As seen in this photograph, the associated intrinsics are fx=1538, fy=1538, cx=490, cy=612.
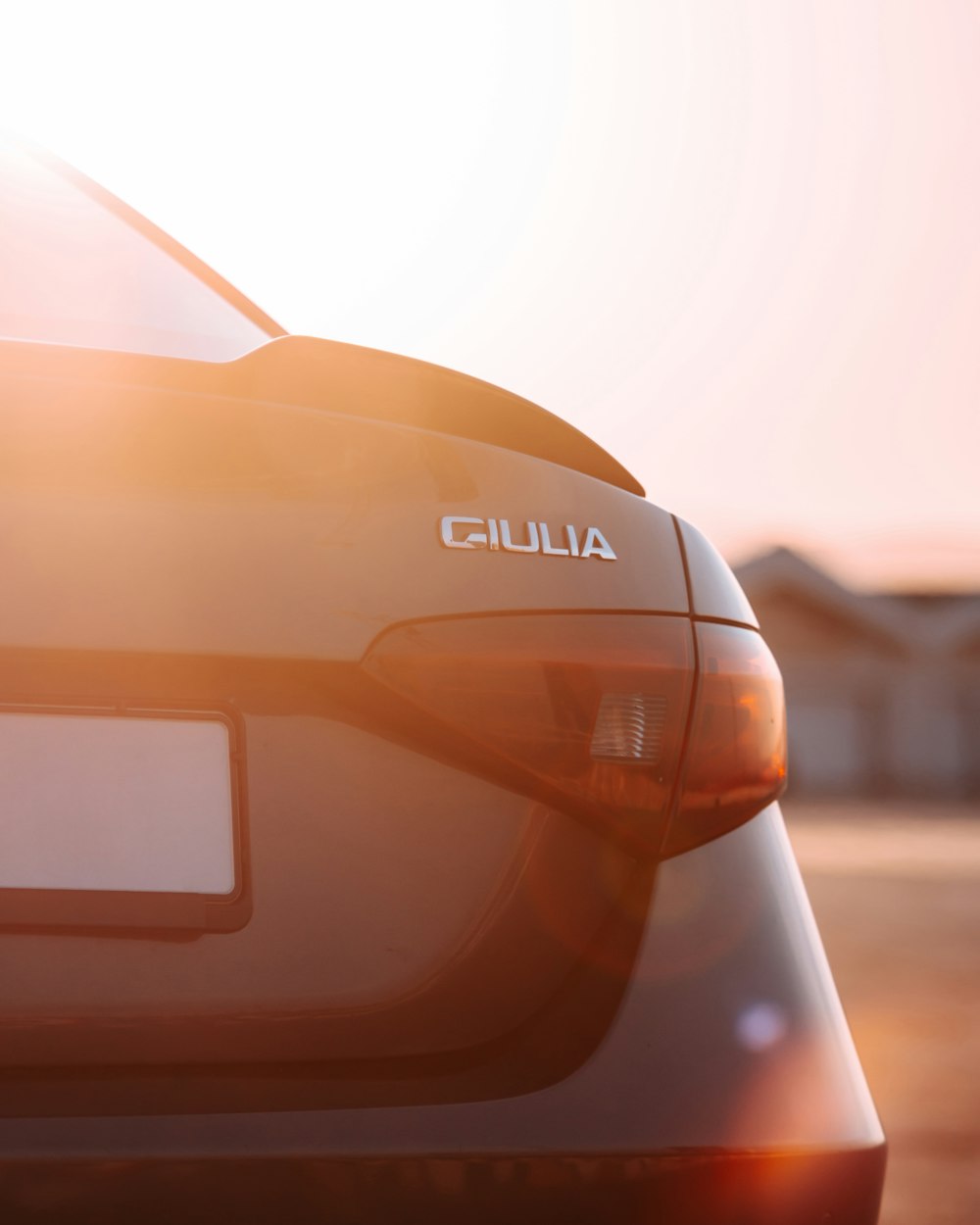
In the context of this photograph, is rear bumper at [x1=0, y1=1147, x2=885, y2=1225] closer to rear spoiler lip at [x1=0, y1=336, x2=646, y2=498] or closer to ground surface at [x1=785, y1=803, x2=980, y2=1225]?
rear spoiler lip at [x1=0, y1=336, x2=646, y2=498]

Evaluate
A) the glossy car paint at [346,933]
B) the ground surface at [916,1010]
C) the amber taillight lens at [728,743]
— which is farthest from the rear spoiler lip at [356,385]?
the ground surface at [916,1010]

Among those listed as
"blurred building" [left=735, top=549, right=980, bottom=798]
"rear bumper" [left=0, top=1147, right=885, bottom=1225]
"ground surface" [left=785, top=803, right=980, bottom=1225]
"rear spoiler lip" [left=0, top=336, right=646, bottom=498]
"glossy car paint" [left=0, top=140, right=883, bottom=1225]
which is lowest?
"blurred building" [left=735, top=549, right=980, bottom=798]

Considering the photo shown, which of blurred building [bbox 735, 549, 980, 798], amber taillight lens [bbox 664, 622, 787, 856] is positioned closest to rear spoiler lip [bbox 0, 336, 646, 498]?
amber taillight lens [bbox 664, 622, 787, 856]

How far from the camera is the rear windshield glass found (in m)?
1.80

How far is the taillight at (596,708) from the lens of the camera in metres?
1.29

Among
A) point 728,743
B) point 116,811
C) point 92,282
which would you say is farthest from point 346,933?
point 92,282

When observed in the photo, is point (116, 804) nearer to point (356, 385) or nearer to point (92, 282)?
point (356, 385)

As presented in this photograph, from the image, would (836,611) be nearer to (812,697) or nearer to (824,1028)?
(812,697)

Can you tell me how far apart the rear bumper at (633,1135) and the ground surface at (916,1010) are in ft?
7.29

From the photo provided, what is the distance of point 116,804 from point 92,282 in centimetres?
94

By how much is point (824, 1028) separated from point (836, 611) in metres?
39.3

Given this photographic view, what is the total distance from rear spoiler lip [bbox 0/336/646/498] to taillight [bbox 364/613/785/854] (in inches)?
8.4

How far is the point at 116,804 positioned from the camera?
1201 millimetres

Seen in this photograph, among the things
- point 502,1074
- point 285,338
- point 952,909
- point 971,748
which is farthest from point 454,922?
point 971,748
